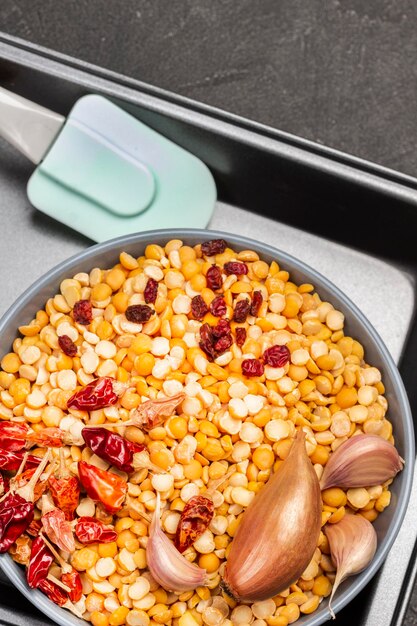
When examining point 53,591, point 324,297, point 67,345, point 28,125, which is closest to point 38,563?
point 53,591

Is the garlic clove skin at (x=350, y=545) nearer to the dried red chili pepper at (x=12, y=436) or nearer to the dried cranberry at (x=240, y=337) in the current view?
the dried cranberry at (x=240, y=337)

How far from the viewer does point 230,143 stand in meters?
1.15

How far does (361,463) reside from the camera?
0.97 meters

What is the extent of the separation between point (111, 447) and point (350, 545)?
0.32 m

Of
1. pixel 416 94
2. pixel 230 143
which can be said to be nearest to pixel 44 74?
pixel 230 143

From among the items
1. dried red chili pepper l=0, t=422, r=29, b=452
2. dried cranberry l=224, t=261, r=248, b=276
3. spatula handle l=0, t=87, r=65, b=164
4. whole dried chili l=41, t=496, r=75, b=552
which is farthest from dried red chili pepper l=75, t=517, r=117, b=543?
spatula handle l=0, t=87, r=65, b=164

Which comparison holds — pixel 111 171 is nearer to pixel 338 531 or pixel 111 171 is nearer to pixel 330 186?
pixel 330 186

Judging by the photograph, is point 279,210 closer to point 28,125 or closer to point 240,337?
point 240,337

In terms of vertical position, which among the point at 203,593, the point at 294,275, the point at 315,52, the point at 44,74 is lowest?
the point at 203,593

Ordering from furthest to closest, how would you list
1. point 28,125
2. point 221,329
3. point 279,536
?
point 28,125 → point 221,329 → point 279,536

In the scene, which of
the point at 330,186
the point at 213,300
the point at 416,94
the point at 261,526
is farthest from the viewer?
the point at 416,94

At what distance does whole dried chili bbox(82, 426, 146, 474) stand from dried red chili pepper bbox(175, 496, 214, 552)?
9 cm

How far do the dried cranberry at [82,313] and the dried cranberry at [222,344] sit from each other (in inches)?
7.0

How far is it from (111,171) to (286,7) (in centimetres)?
47
